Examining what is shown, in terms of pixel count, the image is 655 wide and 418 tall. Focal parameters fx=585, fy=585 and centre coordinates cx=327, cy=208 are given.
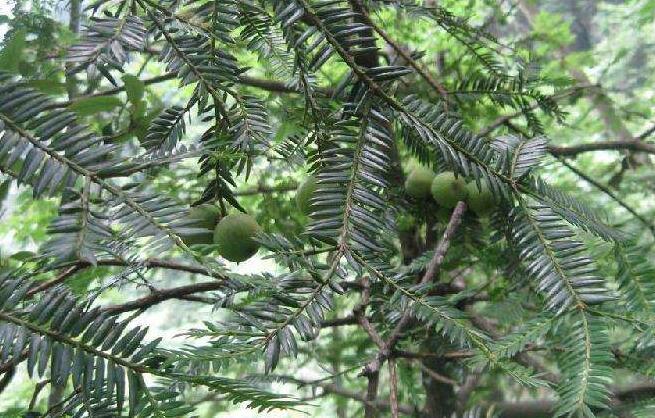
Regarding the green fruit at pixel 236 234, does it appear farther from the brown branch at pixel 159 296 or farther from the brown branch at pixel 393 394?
the brown branch at pixel 393 394

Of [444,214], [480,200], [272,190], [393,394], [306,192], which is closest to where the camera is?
[393,394]

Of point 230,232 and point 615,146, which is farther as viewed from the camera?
point 615,146

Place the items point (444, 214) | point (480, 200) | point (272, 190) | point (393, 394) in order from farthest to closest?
1. point (272, 190)
2. point (444, 214)
3. point (480, 200)
4. point (393, 394)

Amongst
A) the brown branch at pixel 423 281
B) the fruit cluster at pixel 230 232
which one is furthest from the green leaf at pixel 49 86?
the brown branch at pixel 423 281

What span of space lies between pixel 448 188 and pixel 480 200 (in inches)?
1.7

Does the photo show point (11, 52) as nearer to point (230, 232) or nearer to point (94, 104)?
point (94, 104)

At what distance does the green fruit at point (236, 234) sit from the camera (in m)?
0.50

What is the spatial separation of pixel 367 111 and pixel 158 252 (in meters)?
0.20

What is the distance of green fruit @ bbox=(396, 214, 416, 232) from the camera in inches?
35.6

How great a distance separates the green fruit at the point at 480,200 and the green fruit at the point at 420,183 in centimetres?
9

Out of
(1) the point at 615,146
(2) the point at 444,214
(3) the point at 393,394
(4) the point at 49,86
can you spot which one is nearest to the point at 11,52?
(4) the point at 49,86

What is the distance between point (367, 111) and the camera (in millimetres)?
438

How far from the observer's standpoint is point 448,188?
737 millimetres

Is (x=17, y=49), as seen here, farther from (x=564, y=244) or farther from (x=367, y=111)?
(x=564, y=244)
